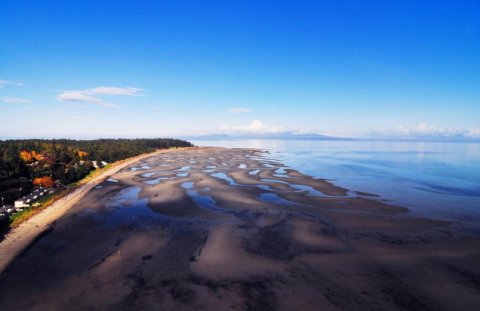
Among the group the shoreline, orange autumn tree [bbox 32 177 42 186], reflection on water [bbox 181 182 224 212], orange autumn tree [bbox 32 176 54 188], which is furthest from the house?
A: reflection on water [bbox 181 182 224 212]

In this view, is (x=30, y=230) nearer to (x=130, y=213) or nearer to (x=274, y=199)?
(x=130, y=213)

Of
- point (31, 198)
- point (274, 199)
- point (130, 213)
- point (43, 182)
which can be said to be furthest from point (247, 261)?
point (43, 182)

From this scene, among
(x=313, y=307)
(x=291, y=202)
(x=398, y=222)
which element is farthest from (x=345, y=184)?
(x=313, y=307)

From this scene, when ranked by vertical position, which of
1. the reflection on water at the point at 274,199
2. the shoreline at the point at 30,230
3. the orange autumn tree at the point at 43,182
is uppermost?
the orange autumn tree at the point at 43,182

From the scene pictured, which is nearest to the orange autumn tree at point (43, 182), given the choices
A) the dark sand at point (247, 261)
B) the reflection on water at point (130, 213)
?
the reflection on water at point (130, 213)

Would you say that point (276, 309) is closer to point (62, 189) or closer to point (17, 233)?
point (17, 233)

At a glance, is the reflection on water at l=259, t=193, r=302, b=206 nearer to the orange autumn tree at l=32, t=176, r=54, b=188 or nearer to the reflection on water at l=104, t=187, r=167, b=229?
the reflection on water at l=104, t=187, r=167, b=229

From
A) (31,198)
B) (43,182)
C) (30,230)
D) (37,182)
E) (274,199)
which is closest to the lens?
(30,230)

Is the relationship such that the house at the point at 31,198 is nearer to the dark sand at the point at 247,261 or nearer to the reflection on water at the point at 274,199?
the dark sand at the point at 247,261

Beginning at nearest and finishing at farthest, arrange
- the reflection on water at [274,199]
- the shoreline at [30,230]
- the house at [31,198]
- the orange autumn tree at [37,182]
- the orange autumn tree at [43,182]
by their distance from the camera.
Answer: the shoreline at [30,230] < the house at [31,198] < the reflection on water at [274,199] < the orange autumn tree at [37,182] < the orange autumn tree at [43,182]
